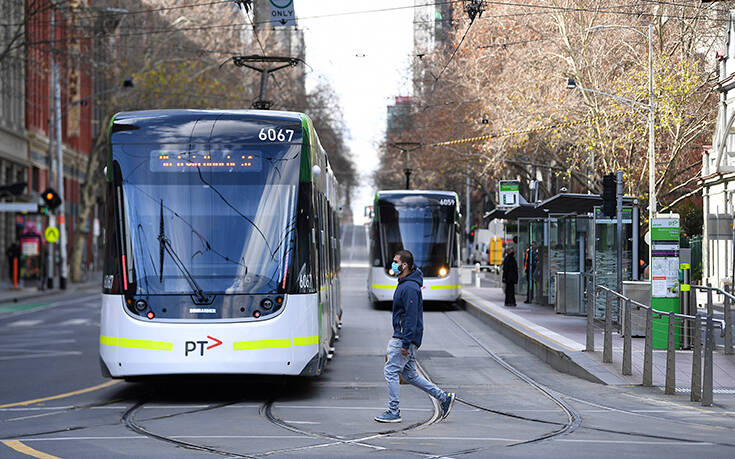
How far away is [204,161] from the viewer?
1277cm

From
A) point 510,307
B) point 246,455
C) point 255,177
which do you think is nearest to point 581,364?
point 255,177

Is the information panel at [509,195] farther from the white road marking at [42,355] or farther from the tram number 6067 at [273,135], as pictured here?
the tram number 6067 at [273,135]

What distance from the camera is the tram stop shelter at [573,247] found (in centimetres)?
2420

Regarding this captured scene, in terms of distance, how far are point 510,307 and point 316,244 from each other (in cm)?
1850

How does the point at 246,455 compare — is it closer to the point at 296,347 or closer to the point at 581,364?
the point at 296,347

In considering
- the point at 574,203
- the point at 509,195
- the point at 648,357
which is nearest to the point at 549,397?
the point at 648,357

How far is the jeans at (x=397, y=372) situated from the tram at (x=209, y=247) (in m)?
1.51

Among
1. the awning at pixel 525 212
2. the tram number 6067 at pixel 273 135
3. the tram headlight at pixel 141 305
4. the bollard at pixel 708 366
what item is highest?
the tram number 6067 at pixel 273 135

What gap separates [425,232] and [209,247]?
19.1m

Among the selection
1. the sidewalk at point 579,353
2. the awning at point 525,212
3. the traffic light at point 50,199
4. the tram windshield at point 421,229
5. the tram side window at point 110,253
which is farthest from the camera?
the traffic light at point 50,199

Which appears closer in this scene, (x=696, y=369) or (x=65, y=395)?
(x=696, y=369)

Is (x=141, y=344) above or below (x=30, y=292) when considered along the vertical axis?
above

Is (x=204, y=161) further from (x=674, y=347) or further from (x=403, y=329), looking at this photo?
(x=674, y=347)

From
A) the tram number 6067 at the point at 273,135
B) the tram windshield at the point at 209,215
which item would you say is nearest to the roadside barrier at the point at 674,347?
the tram windshield at the point at 209,215
